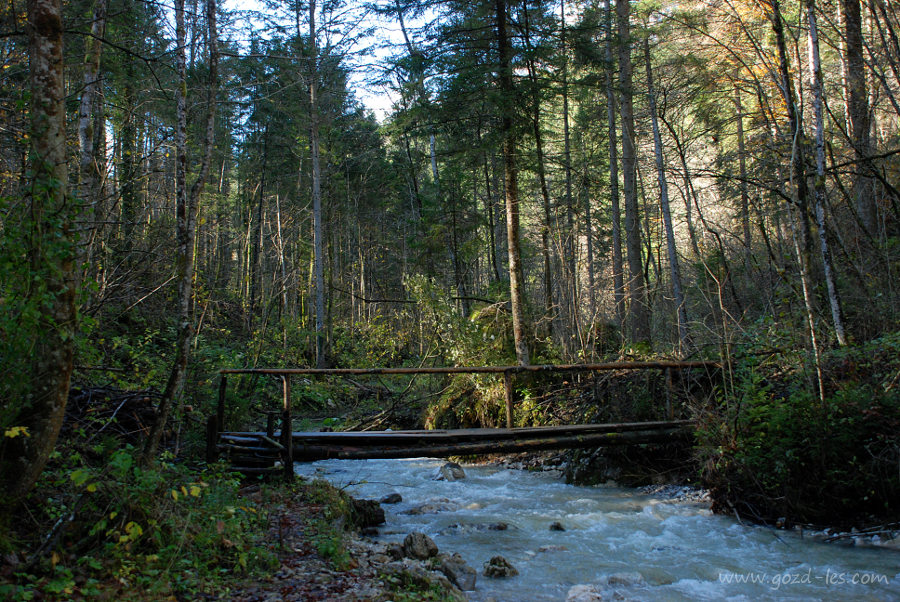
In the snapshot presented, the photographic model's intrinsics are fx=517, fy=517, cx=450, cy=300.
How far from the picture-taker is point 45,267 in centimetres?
352

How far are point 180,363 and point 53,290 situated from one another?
1.98 metres

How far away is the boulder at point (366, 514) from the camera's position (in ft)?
21.1

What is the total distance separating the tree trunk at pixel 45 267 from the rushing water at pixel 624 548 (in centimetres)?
362

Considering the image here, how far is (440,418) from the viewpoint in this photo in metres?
11.5

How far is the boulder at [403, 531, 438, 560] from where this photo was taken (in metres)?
5.28

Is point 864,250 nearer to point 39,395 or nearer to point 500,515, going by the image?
point 500,515

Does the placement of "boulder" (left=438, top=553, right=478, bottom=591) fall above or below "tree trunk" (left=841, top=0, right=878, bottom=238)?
below

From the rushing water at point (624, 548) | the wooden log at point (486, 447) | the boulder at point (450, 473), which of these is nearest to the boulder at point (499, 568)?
the rushing water at point (624, 548)

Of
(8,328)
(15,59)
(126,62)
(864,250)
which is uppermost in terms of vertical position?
(126,62)

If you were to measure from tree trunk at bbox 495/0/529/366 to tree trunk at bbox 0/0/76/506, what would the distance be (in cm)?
771

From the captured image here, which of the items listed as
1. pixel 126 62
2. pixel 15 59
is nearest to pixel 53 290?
pixel 15 59

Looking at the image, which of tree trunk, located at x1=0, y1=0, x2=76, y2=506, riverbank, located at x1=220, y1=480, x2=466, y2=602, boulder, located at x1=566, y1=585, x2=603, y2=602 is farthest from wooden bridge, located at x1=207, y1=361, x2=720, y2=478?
tree trunk, located at x1=0, y1=0, x2=76, y2=506

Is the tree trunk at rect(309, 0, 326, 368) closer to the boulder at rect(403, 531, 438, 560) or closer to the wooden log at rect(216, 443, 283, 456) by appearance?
the wooden log at rect(216, 443, 283, 456)

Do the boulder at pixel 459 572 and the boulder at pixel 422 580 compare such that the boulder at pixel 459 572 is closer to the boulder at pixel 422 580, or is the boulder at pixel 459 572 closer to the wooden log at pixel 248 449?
the boulder at pixel 422 580
